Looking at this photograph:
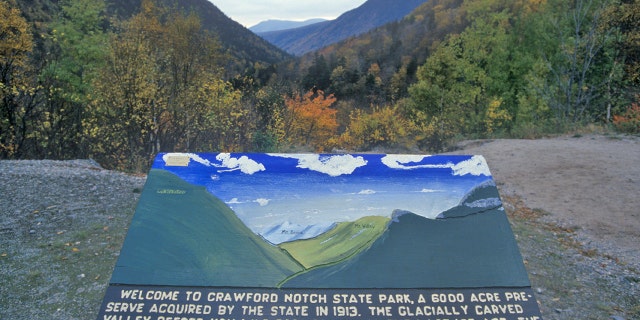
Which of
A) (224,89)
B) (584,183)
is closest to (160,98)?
(224,89)

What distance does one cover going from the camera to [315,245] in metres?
3.46

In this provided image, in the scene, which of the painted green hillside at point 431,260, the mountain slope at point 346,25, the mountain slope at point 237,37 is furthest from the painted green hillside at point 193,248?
the mountain slope at point 346,25

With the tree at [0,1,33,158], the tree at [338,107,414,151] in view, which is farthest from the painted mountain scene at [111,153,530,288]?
the tree at [338,107,414,151]

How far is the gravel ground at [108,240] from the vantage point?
4668 millimetres

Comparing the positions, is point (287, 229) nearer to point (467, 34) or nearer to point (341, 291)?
point (341, 291)

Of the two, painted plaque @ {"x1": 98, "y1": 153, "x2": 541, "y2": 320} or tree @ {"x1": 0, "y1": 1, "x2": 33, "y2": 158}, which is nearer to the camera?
painted plaque @ {"x1": 98, "y1": 153, "x2": 541, "y2": 320}

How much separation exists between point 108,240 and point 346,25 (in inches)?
5942

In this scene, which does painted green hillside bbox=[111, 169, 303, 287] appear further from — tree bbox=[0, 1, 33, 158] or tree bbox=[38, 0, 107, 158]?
tree bbox=[38, 0, 107, 158]

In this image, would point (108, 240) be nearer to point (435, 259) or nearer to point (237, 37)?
point (435, 259)

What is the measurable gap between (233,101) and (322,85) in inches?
1562

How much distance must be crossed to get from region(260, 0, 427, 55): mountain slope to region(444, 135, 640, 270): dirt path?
127487mm

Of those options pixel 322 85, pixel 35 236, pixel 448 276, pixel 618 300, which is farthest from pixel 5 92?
pixel 322 85

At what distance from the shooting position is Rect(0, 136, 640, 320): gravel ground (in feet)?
15.3

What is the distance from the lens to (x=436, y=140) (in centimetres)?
1886
